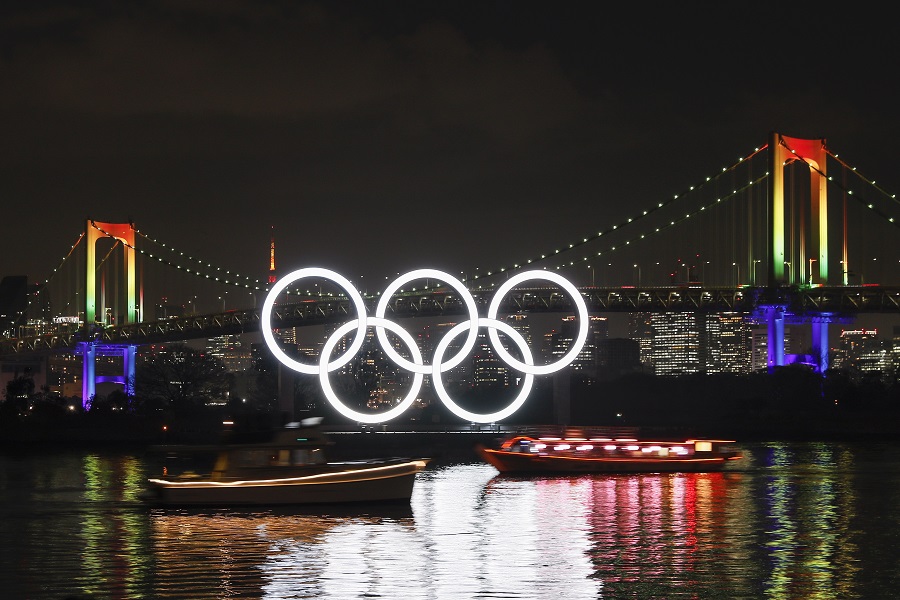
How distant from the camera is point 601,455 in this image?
161ft

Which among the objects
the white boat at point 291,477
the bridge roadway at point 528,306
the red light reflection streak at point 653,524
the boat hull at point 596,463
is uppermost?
the bridge roadway at point 528,306

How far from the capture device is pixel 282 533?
3112 cm

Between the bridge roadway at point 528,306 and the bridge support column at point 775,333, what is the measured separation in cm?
55

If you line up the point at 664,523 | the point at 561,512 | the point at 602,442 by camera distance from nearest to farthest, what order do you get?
the point at 664,523
the point at 561,512
the point at 602,442

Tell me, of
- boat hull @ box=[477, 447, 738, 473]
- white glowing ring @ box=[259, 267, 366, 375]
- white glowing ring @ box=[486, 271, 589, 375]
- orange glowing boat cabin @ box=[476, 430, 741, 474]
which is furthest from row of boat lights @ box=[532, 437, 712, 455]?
white glowing ring @ box=[259, 267, 366, 375]

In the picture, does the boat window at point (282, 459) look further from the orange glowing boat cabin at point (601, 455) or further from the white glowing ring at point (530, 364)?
the orange glowing boat cabin at point (601, 455)

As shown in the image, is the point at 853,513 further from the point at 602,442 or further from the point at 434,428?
the point at 434,428

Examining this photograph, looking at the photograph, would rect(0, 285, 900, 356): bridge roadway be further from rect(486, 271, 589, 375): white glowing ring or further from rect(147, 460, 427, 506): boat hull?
rect(147, 460, 427, 506): boat hull

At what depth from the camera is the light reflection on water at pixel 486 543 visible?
24.3 metres

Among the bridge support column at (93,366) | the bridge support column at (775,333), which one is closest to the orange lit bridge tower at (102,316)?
the bridge support column at (93,366)

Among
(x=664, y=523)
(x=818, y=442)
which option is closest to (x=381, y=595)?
(x=664, y=523)

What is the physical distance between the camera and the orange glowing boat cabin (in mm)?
48219

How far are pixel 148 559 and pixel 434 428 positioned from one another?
118 ft

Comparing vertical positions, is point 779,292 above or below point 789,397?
above
